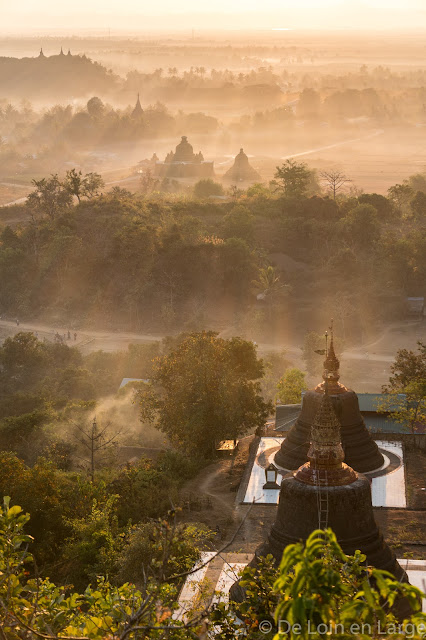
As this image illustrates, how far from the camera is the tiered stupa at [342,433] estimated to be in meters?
31.1

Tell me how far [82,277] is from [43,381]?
1889 centimetres

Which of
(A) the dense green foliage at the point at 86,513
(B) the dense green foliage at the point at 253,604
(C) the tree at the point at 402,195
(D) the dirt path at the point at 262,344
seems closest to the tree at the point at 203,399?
(A) the dense green foliage at the point at 86,513

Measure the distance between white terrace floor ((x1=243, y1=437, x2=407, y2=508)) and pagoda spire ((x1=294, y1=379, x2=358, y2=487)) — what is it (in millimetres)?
9549

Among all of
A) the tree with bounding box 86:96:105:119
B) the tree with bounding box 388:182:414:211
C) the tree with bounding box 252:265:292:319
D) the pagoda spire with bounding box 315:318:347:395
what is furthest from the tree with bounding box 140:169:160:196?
the pagoda spire with bounding box 315:318:347:395

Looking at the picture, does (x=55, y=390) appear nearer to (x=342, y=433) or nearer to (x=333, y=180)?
(x=342, y=433)

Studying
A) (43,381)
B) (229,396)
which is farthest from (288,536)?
(43,381)

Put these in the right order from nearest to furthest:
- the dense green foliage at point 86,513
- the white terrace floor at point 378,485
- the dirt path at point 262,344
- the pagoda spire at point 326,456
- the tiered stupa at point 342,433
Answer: the pagoda spire at point 326,456 < the dense green foliage at point 86,513 < the white terrace floor at point 378,485 < the tiered stupa at point 342,433 < the dirt path at point 262,344

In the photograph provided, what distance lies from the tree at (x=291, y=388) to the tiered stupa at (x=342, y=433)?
812 cm

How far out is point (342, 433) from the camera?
3134 centimetres

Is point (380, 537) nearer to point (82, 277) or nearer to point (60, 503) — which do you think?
point (60, 503)

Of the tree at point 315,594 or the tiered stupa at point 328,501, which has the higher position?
Answer: the tree at point 315,594

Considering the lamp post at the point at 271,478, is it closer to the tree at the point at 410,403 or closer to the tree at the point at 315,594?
the tree at the point at 410,403

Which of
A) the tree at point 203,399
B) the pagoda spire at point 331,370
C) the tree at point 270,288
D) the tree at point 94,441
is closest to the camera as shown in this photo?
the pagoda spire at point 331,370

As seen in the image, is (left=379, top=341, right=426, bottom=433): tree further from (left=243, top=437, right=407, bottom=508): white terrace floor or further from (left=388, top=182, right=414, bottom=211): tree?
(left=388, top=182, right=414, bottom=211): tree
